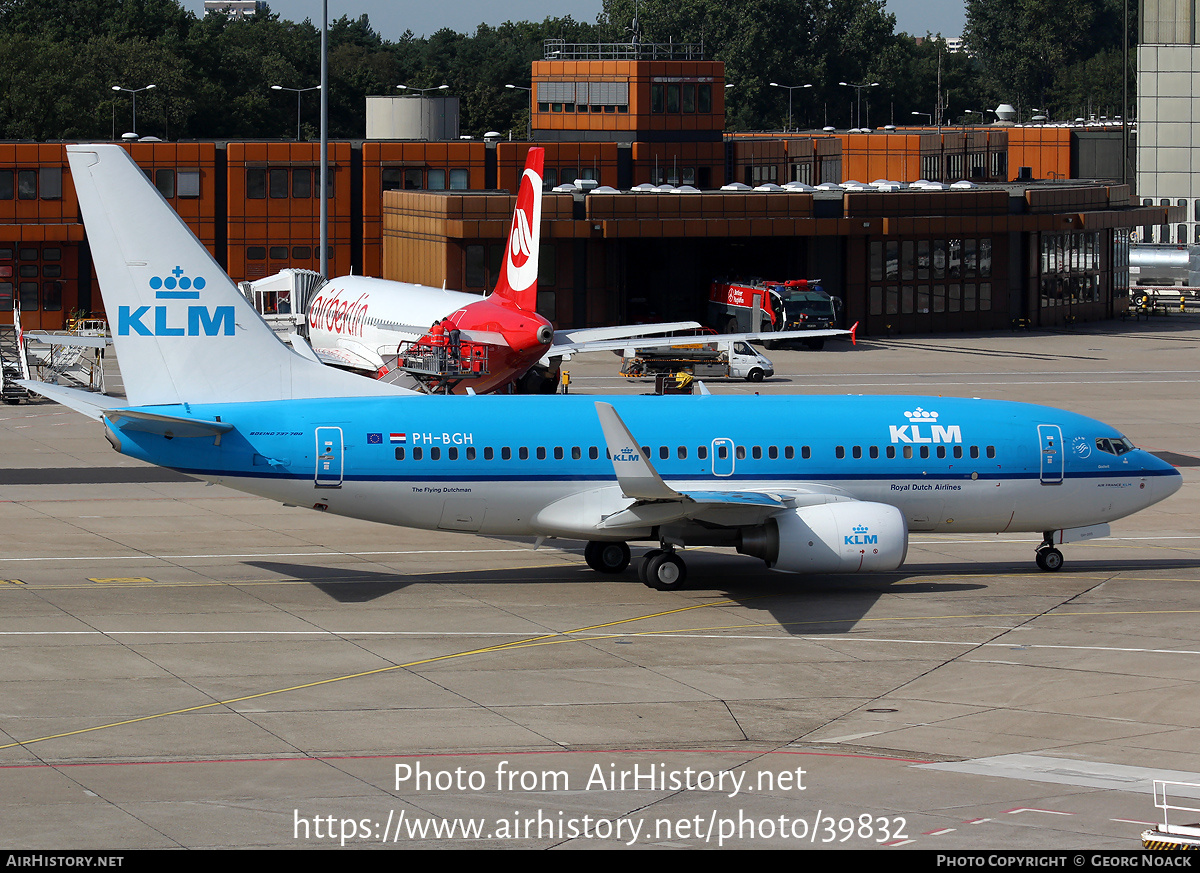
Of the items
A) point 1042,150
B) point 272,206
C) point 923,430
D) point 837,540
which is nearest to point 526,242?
point 923,430

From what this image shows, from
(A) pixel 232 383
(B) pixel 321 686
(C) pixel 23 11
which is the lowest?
(B) pixel 321 686

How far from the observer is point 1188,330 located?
102m

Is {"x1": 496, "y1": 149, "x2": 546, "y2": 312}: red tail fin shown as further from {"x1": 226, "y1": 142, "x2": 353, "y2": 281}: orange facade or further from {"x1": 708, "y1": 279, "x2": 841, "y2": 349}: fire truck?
{"x1": 226, "y1": 142, "x2": 353, "y2": 281}: orange facade

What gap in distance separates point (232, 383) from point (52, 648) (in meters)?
7.86

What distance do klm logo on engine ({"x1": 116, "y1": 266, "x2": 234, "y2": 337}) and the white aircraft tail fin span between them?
2 cm

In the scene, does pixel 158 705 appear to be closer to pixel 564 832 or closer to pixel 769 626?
pixel 564 832

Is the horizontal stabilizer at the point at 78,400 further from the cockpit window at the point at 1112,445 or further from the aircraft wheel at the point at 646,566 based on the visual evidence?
the cockpit window at the point at 1112,445

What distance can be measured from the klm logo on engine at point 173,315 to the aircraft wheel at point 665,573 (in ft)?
36.7

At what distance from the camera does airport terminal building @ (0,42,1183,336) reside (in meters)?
95.2

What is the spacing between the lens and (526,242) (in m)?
58.2

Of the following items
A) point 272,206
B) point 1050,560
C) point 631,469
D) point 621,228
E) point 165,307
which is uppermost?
point 272,206

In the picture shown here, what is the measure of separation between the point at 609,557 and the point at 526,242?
924 inches

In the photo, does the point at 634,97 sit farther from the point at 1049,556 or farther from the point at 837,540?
the point at 837,540
